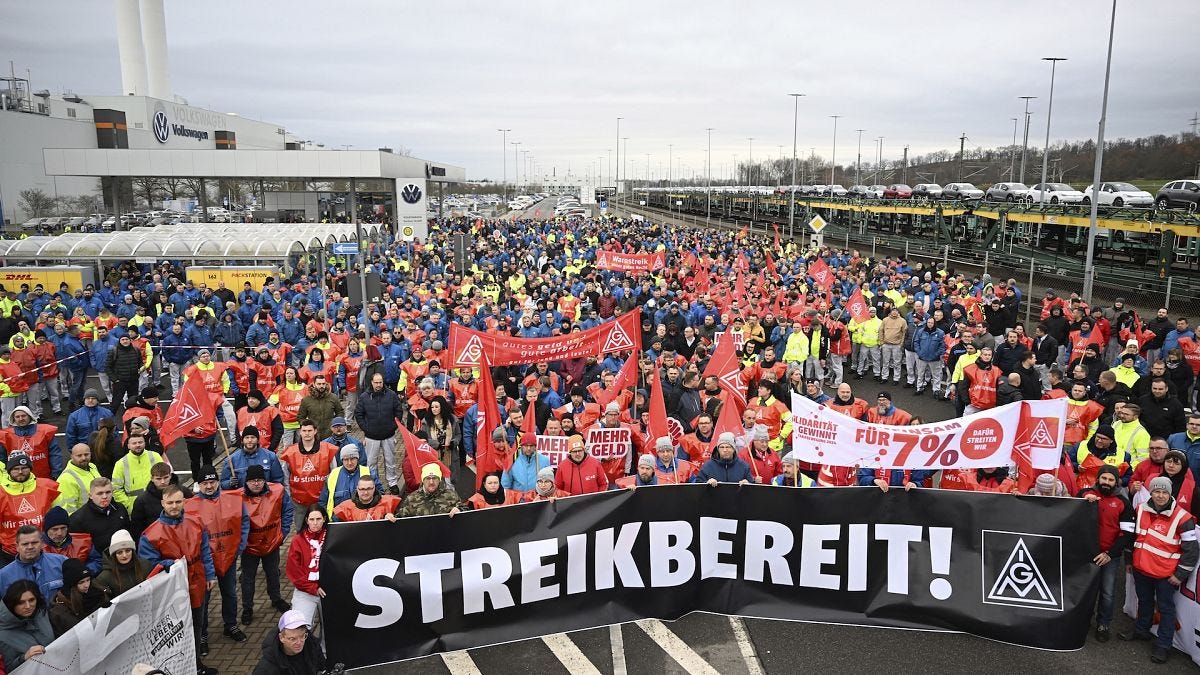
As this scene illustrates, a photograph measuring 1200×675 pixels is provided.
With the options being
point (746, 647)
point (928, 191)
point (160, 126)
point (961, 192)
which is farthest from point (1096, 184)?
point (160, 126)

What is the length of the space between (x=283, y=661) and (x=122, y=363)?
394 inches

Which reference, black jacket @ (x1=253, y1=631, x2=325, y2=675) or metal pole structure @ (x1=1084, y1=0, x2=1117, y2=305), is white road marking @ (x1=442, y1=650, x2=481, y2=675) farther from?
Result: metal pole structure @ (x1=1084, y1=0, x2=1117, y2=305)

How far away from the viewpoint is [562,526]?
6539 millimetres

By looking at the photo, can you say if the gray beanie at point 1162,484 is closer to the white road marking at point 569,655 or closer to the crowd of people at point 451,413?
the crowd of people at point 451,413

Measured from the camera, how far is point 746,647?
6785mm

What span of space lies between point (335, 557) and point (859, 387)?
40.7ft

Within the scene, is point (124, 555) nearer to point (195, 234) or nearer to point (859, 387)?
point (859, 387)

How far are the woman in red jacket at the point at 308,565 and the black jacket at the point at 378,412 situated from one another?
3.52 metres

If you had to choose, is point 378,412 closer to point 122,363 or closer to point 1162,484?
point 122,363

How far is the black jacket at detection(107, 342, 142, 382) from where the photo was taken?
1297 cm

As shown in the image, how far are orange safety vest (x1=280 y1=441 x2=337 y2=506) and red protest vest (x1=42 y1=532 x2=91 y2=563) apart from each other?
1.96 m

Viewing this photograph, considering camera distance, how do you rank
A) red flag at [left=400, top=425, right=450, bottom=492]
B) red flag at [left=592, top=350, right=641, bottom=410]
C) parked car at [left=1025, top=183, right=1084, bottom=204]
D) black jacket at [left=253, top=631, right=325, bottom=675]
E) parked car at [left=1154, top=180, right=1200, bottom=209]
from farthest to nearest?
parked car at [left=1025, top=183, right=1084, bottom=204], parked car at [left=1154, top=180, right=1200, bottom=209], red flag at [left=592, top=350, right=641, bottom=410], red flag at [left=400, top=425, right=450, bottom=492], black jacket at [left=253, top=631, right=325, bottom=675]

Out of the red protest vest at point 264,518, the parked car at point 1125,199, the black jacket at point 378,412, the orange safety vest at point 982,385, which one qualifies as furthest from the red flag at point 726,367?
the parked car at point 1125,199

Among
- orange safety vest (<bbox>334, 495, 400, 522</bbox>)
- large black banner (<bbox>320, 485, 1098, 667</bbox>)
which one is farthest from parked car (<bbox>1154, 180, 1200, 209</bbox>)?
orange safety vest (<bbox>334, 495, 400, 522</bbox>)
